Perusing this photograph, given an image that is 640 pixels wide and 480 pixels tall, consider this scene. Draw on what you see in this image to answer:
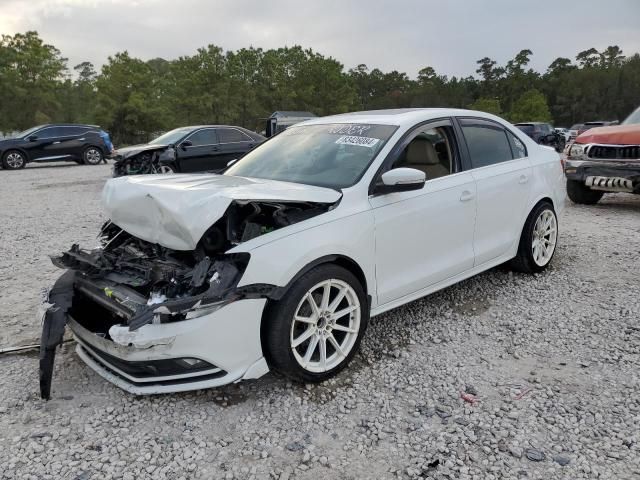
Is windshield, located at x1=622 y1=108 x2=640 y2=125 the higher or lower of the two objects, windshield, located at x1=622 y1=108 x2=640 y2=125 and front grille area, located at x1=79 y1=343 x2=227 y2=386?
the higher

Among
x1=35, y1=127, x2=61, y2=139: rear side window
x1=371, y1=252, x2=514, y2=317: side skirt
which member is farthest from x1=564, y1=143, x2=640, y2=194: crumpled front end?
x1=35, y1=127, x2=61, y2=139: rear side window

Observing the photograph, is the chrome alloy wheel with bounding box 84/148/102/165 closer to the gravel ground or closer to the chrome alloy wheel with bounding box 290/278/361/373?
the gravel ground

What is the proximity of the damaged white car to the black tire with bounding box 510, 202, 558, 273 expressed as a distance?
0.61 meters

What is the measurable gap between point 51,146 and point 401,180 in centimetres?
1815

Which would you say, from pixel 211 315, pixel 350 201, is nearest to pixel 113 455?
pixel 211 315

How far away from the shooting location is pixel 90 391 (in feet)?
9.63

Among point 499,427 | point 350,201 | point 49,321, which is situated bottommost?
point 499,427

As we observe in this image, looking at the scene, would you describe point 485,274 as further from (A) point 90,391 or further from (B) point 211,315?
(A) point 90,391

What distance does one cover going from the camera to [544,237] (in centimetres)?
489

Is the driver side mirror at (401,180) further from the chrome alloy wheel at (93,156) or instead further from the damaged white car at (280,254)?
the chrome alloy wheel at (93,156)

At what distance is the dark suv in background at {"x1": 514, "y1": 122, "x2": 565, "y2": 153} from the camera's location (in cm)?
2562

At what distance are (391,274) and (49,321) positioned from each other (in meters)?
2.07

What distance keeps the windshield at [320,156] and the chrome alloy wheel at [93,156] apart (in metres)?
16.7

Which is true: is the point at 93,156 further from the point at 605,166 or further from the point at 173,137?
the point at 605,166
